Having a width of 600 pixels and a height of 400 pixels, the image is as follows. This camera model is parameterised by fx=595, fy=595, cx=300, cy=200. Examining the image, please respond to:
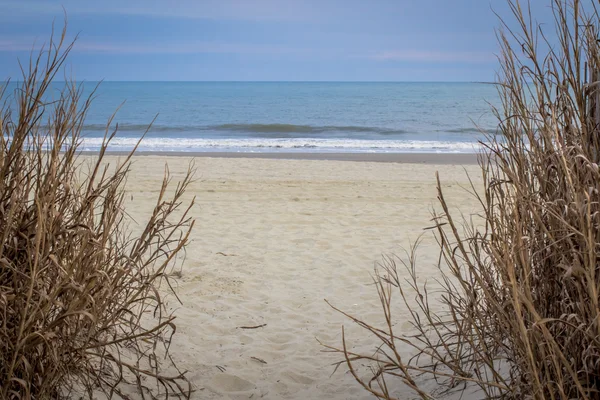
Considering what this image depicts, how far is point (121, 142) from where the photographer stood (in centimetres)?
2341

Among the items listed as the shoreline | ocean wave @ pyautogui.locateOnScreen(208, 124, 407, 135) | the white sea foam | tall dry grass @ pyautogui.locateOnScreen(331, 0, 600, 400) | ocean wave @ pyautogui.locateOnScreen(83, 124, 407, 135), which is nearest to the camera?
tall dry grass @ pyautogui.locateOnScreen(331, 0, 600, 400)

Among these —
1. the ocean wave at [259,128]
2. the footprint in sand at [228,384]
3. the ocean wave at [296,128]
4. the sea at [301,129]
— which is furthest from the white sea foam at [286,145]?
the footprint in sand at [228,384]

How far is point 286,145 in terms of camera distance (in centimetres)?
2230

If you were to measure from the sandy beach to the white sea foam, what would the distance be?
8.47 metres

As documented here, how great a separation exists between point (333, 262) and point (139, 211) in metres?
3.58

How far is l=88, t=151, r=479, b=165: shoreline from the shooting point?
17.3 meters

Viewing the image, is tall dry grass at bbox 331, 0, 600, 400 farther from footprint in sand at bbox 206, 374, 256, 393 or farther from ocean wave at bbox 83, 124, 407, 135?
ocean wave at bbox 83, 124, 407, 135

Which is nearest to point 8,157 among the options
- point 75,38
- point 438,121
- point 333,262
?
point 75,38

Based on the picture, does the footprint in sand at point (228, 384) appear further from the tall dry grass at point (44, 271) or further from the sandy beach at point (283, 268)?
the tall dry grass at point (44, 271)

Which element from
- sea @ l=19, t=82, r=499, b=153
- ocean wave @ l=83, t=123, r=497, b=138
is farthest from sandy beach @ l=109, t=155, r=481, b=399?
ocean wave @ l=83, t=123, r=497, b=138

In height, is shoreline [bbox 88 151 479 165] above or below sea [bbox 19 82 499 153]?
below

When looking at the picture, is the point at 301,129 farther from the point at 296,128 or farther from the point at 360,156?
the point at 360,156

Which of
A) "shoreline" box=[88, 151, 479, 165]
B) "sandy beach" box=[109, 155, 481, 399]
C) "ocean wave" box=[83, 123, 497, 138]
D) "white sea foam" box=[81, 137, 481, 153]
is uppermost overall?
"ocean wave" box=[83, 123, 497, 138]

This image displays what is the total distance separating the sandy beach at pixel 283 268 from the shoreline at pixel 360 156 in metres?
4.73
